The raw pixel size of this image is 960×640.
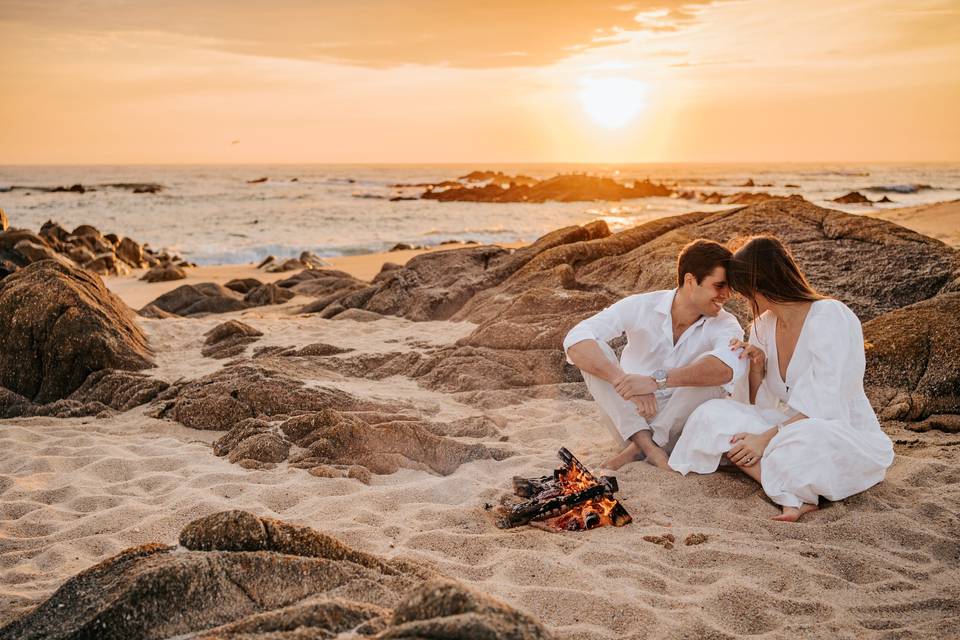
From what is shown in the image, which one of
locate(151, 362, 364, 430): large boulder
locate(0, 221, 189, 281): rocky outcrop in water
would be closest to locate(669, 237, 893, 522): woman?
locate(151, 362, 364, 430): large boulder

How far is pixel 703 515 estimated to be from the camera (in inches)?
179

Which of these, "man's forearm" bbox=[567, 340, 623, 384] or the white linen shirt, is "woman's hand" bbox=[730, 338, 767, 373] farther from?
"man's forearm" bbox=[567, 340, 623, 384]

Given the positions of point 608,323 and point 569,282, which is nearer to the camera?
point 608,323

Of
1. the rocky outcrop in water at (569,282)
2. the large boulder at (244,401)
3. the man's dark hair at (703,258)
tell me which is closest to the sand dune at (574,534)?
the large boulder at (244,401)

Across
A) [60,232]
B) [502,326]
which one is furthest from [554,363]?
[60,232]

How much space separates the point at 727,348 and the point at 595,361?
0.89 m

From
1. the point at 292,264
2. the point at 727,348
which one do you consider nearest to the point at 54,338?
the point at 727,348

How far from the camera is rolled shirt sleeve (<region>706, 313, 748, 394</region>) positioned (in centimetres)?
503

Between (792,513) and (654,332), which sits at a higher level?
(654,332)

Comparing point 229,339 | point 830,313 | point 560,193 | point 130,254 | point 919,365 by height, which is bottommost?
point 229,339

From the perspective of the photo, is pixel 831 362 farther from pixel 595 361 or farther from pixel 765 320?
pixel 595 361

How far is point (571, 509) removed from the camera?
179 inches

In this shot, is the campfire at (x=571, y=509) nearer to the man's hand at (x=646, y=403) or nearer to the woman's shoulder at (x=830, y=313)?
the man's hand at (x=646, y=403)

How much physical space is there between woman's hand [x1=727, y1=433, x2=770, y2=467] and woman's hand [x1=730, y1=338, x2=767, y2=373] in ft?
1.83
